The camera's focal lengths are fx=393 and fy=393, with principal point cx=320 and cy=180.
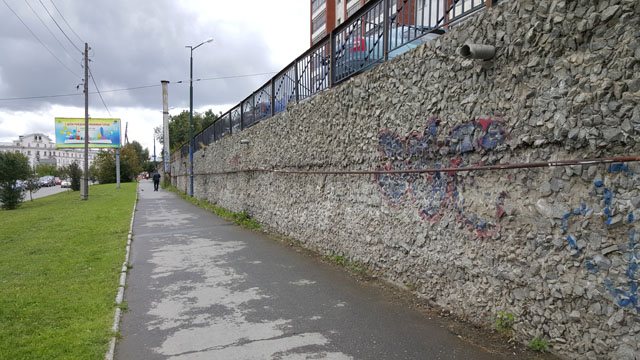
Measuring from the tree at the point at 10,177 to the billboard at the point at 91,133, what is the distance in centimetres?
2149

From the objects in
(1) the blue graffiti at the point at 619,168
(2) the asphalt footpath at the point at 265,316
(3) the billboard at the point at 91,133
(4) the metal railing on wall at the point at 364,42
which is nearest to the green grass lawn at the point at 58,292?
(2) the asphalt footpath at the point at 265,316

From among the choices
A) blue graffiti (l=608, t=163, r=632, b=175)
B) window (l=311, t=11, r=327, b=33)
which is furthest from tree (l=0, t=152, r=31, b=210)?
window (l=311, t=11, r=327, b=33)

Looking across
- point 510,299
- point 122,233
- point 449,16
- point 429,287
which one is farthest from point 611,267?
point 122,233

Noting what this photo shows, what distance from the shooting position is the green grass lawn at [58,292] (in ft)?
11.6

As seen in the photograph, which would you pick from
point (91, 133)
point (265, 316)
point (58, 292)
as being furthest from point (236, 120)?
point (91, 133)

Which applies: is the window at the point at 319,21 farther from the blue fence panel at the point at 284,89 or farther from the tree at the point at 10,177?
the blue fence panel at the point at 284,89

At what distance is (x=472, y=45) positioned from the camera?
3.60 metres

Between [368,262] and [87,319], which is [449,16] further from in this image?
[87,319]

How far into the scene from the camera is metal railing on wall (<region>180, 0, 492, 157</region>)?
4.71m

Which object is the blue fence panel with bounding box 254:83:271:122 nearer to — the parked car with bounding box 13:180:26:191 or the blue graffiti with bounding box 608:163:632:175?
the blue graffiti with bounding box 608:163:632:175

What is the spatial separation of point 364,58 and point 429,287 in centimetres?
366

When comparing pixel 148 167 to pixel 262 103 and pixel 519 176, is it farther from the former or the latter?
pixel 519 176

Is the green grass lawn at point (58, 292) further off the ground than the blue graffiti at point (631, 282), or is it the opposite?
the blue graffiti at point (631, 282)

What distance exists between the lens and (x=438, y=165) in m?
4.40
